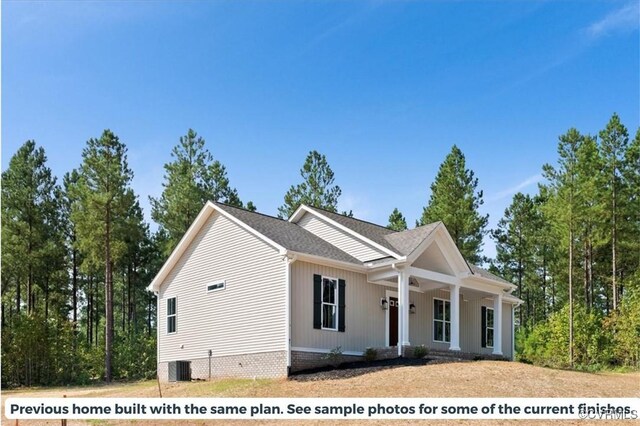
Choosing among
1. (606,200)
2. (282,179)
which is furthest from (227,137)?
(606,200)

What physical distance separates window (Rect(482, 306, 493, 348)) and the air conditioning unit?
12157mm

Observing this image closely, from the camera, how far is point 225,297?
73.1 feet

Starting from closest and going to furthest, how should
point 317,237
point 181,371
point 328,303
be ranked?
point 328,303 < point 181,371 < point 317,237

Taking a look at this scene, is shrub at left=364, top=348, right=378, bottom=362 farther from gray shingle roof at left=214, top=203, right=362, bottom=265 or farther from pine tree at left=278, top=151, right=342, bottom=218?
pine tree at left=278, top=151, right=342, bottom=218

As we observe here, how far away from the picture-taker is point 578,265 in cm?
4534

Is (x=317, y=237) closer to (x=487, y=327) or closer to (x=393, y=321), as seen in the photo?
(x=393, y=321)

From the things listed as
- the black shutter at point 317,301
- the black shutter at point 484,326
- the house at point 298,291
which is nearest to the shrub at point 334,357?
the house at point 298,291

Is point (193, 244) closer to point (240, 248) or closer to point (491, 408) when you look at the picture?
point (240, 248)

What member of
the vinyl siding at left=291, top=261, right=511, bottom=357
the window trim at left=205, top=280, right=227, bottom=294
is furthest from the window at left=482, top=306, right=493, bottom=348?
the window trim at left=205, top=280, right=227, bottom=294

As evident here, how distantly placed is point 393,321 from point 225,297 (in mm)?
5752

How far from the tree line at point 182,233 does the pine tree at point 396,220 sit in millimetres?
4418

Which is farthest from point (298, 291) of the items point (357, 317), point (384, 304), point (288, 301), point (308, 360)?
point (384, 304)

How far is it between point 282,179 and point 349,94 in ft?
72.5

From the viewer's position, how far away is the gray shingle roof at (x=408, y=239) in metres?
22.4
